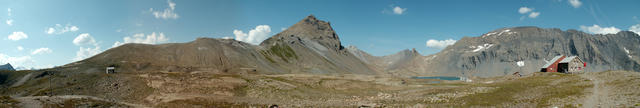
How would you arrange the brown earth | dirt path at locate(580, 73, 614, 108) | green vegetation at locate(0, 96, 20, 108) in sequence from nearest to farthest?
dirt path at locate(580, 73, 614, 108) → green vegetation at locate(0, 96, 20, 108) → the brown earth

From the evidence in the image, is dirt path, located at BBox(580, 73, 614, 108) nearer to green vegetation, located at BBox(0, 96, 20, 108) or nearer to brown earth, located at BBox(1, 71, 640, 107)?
brown earth, located at BBox(1, 71, 640, 107)

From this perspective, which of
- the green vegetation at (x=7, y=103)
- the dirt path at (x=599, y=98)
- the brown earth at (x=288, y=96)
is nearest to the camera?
the dirt path at (x=599, y=98)

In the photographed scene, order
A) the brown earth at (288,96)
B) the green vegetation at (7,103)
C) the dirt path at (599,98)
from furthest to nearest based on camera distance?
the brown earth at (288,96) → the green vegetation at (7,103) → the dirt path at (599,98)

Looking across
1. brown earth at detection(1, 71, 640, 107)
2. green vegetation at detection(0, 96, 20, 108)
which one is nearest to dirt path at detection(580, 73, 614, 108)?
brown earth at detection(1, 71, 640, 107)

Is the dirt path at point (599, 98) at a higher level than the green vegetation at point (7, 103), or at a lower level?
lower

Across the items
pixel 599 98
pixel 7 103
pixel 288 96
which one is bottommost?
pixel 288 96

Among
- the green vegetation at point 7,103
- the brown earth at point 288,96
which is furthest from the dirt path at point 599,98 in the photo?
the green vegetation at point 7,103

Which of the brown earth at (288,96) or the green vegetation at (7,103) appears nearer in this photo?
the green vegetation at (7,103)

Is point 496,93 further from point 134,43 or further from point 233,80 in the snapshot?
point 134,43

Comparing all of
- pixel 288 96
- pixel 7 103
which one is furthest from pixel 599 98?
pixel 7 103

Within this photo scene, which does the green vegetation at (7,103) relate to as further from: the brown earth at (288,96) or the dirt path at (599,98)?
the dirt path at (599,98)

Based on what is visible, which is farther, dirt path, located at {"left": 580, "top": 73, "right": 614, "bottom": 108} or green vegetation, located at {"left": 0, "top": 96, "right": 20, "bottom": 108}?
green vegetation, located at {"left": 0, "top": 96, "right": 20, "bottom": 108}

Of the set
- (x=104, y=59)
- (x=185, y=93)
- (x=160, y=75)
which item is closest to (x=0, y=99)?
(x=185, y=93)

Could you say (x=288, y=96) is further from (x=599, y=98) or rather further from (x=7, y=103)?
(x=599, y=98)
